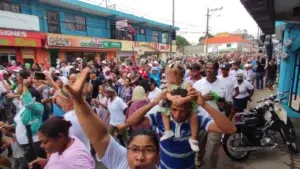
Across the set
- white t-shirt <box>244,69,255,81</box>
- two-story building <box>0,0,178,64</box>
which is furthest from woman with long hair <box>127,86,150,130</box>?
two-story building <box>0,0,178,64</box>

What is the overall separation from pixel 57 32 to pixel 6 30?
16.3 feet

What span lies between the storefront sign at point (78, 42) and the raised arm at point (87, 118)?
646 inches

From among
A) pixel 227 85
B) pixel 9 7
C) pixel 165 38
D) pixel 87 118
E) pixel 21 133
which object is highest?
pixel 9 7

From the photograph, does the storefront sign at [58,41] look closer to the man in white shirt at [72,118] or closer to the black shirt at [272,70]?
the black shirt at [272,70]

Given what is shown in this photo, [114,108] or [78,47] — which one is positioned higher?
[78,47]

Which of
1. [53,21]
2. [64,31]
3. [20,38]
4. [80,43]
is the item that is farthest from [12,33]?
[80,43]

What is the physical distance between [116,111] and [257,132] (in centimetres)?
287

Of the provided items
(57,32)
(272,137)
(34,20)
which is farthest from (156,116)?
(57,32)

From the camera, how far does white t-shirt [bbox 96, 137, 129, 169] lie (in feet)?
5.04

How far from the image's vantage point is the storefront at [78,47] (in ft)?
55.0

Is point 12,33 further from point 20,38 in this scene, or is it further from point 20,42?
point 20,42

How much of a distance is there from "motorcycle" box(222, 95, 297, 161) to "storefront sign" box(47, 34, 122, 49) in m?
15.1

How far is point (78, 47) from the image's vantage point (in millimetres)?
18719

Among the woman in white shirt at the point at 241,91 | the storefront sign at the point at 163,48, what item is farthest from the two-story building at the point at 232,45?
the woman in white shirt at the point at 241,91
